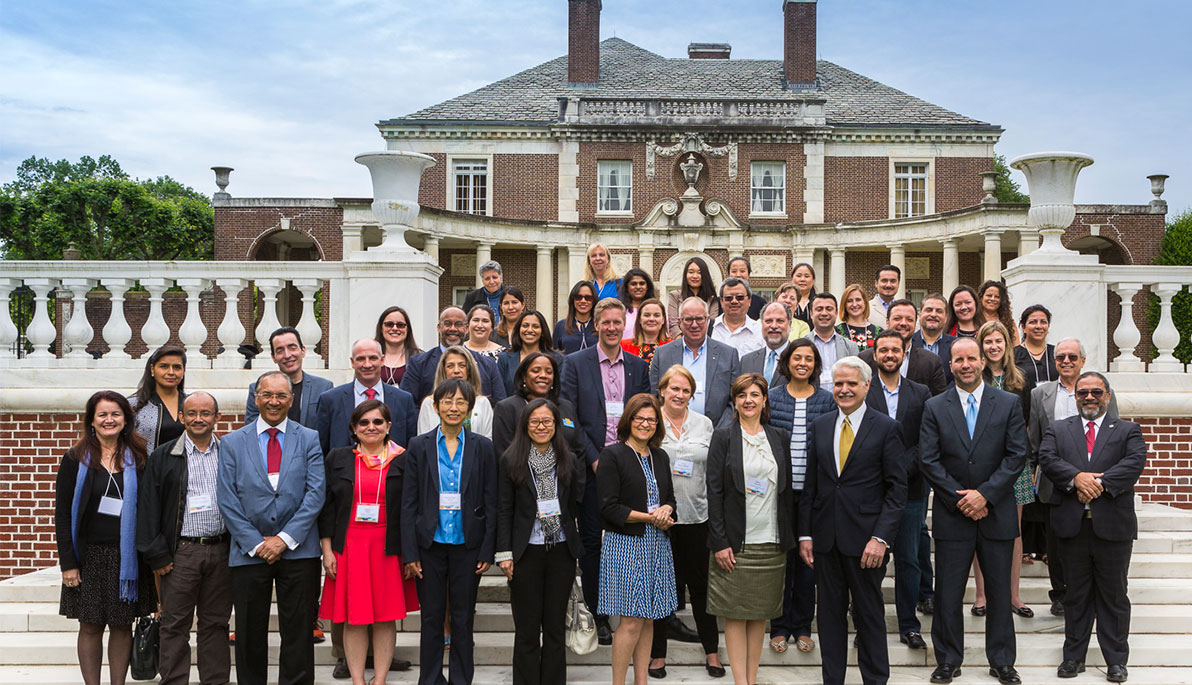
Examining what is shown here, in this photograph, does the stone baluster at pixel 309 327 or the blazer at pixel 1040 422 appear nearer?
the blazer at pixel 1040 422

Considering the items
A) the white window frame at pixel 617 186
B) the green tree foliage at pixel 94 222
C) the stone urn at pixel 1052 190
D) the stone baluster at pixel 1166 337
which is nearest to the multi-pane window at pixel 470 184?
the white window frame at pixel 617 186

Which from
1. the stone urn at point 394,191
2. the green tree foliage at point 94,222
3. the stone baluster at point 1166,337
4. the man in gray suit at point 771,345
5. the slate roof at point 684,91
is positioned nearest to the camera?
the man in gray suit at point 771,345

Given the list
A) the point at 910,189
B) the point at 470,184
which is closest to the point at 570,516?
the point at 470,184

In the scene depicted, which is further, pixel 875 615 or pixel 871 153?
pixel 871 153

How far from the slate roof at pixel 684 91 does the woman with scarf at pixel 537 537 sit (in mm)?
23549

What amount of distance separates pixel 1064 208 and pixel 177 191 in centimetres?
6425

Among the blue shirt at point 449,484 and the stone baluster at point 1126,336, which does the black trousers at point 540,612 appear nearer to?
the blue shirt at point 449,484

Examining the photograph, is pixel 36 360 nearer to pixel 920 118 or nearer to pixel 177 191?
pixel 920 118

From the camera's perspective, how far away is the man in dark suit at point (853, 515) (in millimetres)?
5066

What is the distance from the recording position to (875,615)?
511cm

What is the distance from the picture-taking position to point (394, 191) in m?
8.05

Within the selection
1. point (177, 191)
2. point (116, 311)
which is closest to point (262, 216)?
point (116, 311)

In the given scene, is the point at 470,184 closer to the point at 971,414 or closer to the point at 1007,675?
the point at 971,414

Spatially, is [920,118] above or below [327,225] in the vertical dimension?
above
